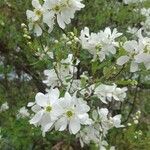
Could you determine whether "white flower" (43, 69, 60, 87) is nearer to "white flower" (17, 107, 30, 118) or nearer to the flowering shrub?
the flowering shrub

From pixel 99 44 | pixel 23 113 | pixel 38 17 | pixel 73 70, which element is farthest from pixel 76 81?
pixel 23 113

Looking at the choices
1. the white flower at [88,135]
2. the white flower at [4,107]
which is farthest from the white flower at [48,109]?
the white flower at [4,107]

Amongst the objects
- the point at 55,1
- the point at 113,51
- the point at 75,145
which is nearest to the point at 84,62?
the point at 75,145

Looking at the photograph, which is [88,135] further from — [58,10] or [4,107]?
[4,107]

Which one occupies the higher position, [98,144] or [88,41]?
[88,41]

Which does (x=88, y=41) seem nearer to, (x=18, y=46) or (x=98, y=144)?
(x=98, y=144)

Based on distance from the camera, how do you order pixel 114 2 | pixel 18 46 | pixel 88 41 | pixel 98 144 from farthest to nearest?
pixel 114 2 → pixel 18 46 → pixel 98 144 → pixel 88 41
